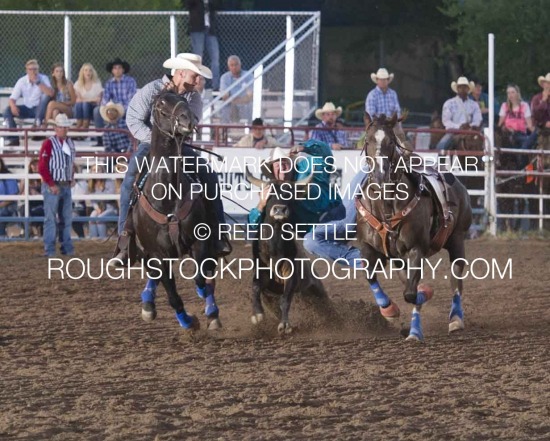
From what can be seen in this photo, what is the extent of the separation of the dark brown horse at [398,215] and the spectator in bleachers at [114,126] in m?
8.19

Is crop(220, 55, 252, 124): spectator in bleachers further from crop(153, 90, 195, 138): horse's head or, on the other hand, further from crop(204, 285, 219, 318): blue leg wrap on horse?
crop(153, 90, 195, 138): horse's head

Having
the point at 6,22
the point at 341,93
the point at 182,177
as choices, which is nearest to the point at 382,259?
the point at 182,177

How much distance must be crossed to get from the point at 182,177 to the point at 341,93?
19.9 metres

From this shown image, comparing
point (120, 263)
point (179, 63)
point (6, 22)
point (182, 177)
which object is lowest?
point (120, 263)

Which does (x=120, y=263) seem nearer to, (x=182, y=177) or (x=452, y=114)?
(x=182, y=177)

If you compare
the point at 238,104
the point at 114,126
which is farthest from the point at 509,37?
the point at 114,126

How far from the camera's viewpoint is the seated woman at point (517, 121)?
672 inches

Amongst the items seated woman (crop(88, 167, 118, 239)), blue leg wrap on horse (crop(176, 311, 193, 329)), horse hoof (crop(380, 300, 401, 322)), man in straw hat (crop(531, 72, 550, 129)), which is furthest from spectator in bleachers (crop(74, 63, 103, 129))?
horse hoof (crop(380, 300, 401, 322))

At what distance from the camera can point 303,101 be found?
58.0ft

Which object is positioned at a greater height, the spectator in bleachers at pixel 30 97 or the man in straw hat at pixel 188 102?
the spectator in bleachers at pixel 30 97

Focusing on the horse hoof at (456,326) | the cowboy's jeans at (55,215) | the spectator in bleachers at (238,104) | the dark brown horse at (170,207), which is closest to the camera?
the dark brown horse at (170,207)

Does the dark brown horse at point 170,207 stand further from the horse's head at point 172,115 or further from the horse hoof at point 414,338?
the horse hoof at point 414,338

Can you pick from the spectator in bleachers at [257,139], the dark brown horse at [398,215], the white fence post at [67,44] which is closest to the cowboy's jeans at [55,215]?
the spectator in bleachers at [257,139]

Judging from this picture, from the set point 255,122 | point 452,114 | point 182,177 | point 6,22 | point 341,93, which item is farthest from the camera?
point 341,93
